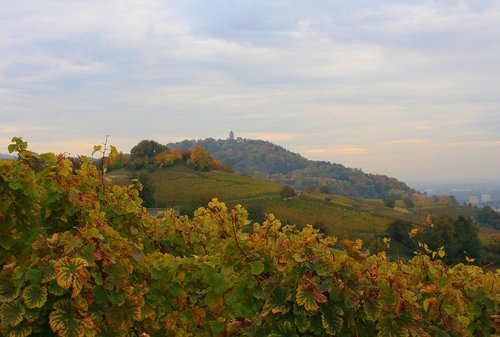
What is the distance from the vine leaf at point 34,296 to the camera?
341cm

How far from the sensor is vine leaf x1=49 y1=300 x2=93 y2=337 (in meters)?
3.40

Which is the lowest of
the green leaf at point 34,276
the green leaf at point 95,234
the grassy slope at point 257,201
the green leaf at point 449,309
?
the grassy slope at point 257,201

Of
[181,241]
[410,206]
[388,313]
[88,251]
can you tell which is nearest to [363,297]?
[388,313]

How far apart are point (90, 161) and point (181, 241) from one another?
171 centimetres

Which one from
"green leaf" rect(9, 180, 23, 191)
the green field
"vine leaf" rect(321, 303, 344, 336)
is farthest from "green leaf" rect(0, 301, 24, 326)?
the green field

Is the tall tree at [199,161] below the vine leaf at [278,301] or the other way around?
the other way around

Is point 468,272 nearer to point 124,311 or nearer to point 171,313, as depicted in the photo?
point 171,313

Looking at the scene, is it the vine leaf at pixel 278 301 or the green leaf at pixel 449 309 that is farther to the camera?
the green leaf at pixel 449 309

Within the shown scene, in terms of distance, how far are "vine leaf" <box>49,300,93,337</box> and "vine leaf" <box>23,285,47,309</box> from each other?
0.36ft

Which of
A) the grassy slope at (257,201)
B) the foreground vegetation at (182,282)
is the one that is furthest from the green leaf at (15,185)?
the grassy slope at (257,201)

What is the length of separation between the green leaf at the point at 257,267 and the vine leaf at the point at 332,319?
90cm

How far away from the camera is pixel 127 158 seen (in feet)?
335

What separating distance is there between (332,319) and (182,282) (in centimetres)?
175

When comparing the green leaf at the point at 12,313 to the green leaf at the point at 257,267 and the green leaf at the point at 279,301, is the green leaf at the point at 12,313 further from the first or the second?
the green leaf at the point at 257,267
